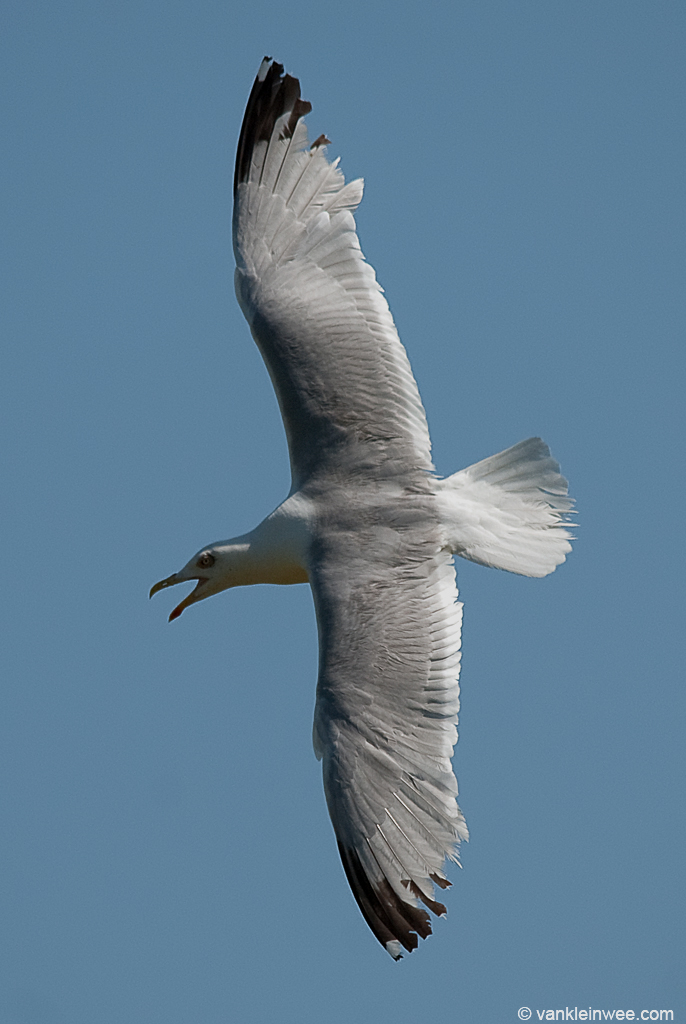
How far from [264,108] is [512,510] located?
3357mm

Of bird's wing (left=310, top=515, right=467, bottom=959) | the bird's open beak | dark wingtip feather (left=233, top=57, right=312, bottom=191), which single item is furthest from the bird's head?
dark wingtip feather (left=233, top=57, right=312, bottom=191)

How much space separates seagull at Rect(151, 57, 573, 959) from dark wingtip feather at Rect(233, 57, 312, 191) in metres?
0.01

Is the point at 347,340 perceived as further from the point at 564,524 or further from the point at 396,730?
the point at 396,730

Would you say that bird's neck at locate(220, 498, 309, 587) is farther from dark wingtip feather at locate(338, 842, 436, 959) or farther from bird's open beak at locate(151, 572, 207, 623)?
dark wingtip feather at locate(338, 842, 436, 959)

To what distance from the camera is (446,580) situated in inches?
382

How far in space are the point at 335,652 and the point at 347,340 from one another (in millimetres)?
2404

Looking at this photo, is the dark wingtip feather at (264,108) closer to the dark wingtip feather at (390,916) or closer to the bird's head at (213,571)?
the bird's head at (213,571)

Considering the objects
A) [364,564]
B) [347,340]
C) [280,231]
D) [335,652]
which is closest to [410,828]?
[335,652]

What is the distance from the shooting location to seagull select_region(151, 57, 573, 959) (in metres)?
8.81

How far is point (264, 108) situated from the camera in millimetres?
11453

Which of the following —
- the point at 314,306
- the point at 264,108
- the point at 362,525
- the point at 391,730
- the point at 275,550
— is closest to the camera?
the point at 391,730

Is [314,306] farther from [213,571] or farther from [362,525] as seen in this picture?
[213,571]

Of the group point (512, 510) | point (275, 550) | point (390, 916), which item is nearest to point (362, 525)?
point (275, 550)

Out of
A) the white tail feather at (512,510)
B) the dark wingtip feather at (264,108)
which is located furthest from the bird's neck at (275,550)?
the dark wingtip feather at (264,108)
